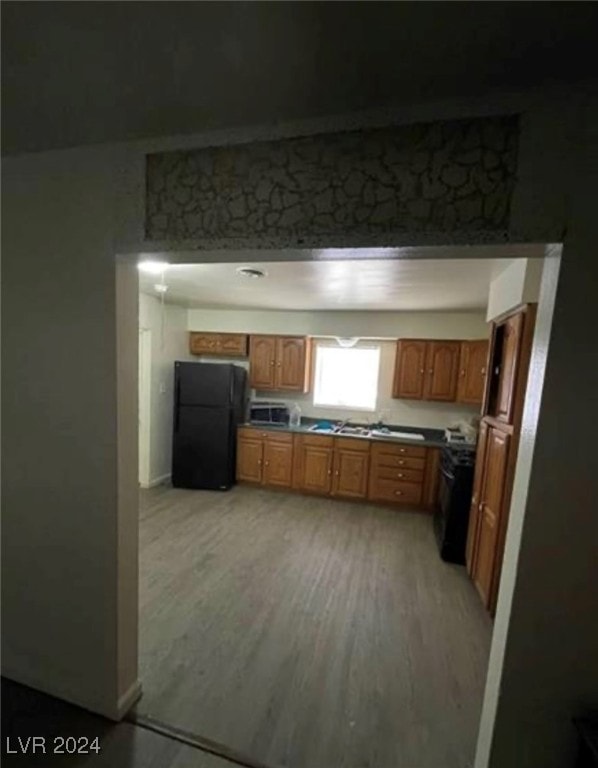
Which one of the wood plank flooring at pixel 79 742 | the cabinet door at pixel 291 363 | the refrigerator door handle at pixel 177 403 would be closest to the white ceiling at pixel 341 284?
the cabinet door at pixel 291 363

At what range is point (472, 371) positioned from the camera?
423 cm

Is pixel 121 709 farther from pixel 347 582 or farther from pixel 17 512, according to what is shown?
pixel 347 582

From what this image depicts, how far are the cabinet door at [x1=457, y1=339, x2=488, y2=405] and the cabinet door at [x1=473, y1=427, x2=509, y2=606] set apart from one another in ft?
4.95

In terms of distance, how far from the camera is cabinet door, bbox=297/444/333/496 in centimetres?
459

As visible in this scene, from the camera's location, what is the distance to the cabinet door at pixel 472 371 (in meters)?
4.17

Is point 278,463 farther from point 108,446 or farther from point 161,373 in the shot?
point 108,446

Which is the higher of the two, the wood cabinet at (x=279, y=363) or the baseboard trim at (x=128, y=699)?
the wood cabinet at (x=279, y=363)

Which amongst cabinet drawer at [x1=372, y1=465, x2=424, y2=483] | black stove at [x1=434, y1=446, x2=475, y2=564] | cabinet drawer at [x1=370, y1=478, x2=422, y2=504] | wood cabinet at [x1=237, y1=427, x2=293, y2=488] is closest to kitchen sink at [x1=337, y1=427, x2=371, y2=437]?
cabinet drawer at [x1=372, y1=465, x2=424, y2=483]

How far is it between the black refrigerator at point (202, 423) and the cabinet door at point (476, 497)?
9.25ft

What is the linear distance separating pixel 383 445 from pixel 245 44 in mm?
3940

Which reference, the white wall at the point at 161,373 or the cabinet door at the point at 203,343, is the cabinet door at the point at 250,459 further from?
the cabinet door at the point at 203,343

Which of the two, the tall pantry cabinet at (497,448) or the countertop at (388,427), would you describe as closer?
the tall pantry cabinet at (497,448)

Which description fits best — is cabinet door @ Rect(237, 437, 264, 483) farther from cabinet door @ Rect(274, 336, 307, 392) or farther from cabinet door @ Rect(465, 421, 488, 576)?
cabinet door @ Rect(465, 421, 488, 576)

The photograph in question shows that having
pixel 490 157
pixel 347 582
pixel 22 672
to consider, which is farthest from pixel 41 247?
pixel 347 582
